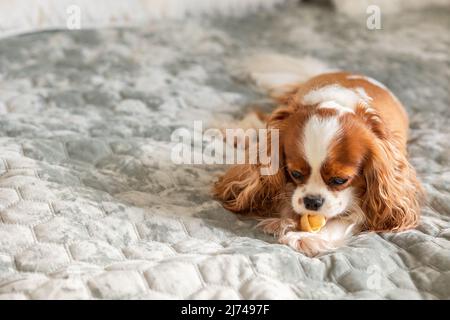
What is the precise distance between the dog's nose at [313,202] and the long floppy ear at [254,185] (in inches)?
5.9

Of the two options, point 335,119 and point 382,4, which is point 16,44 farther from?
point 382,4

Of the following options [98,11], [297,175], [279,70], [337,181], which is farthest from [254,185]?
[98,11]

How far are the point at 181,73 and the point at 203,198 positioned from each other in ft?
3.04

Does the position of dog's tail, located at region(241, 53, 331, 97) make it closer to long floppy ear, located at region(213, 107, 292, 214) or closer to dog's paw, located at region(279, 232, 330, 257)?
long floppy ear, located at region(213, 107, 292, 214)

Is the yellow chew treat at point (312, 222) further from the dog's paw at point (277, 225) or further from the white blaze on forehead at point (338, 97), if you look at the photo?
the white blaze on forehead at point (338, 97)

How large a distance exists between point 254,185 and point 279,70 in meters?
0.92

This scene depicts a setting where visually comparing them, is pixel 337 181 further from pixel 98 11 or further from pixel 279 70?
pixel 98 11

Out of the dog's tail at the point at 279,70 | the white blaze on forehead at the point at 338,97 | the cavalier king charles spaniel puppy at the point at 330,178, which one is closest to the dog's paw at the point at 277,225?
the cavalier king charles spaniel puppy at the point at 330,178

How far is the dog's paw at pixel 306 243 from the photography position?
1538 millimetres

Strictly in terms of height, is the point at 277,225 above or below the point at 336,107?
below

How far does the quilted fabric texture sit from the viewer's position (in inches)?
52.6

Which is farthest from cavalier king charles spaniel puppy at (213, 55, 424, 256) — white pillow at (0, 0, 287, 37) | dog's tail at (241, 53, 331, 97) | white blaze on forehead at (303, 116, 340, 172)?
white pillow at (0, 0, 287, 37)

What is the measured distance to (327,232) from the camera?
169 centimetres

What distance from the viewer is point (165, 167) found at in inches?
73.8
